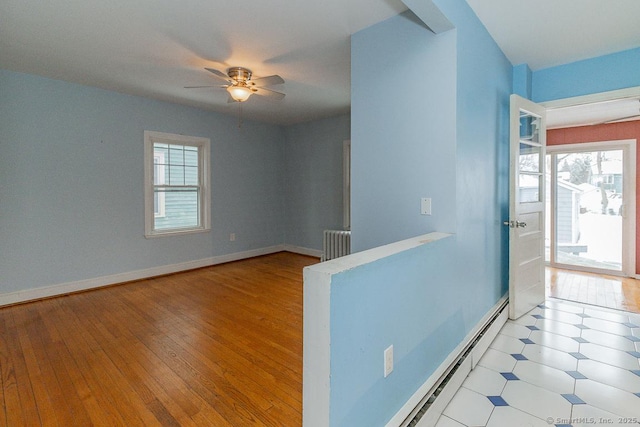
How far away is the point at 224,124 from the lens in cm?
529

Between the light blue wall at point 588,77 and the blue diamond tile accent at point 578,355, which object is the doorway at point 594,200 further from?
the blue diamond tile accent at point 578,355

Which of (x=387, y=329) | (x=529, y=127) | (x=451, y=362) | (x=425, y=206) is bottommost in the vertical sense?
(x=451, y=362)

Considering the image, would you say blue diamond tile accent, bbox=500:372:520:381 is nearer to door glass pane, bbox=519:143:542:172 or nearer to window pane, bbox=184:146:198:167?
door glass pane, bbox=519:143:542:172

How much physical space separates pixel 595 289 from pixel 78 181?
21.5 ft

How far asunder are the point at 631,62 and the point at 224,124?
506 cm

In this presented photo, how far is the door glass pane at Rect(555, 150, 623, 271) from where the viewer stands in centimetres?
471

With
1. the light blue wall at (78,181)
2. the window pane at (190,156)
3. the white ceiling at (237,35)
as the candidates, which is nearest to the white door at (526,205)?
the white ceiling at (237,35)

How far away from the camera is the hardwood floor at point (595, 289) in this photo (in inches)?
136

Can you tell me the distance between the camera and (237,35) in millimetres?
2607

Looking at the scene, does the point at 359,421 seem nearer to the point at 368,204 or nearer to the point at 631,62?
the point at 368,204

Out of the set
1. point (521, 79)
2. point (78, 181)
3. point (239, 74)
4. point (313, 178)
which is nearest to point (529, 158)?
point (521, 79)

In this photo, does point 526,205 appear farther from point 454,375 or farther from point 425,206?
point 454,375

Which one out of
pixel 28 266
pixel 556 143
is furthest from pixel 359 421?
pixel 556 143

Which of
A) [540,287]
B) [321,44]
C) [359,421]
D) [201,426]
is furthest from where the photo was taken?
[540,287]
